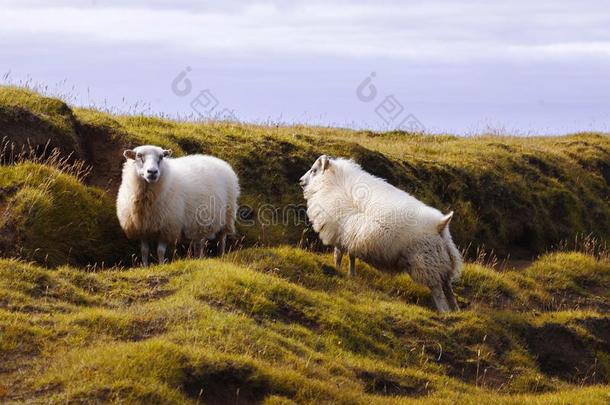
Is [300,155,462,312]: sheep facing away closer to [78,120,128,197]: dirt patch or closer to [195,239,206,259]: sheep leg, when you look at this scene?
[195,239,206,259]: sheep leg

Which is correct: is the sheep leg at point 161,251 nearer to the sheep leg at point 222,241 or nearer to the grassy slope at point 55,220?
the grassy slope at point 55,220

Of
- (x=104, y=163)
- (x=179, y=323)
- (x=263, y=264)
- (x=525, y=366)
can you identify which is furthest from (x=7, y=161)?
(x=525, y=366)

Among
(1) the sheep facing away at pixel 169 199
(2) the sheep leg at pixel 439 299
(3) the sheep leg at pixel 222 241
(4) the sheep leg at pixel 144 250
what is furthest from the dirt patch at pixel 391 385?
(3) the sheep leg at pixel 222 241

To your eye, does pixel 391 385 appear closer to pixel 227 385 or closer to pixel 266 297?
pixel 266 297

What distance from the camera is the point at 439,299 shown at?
1412 cm

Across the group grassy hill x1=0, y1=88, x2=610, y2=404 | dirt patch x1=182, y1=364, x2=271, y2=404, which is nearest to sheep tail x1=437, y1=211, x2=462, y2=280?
grassy hill x1=0, y1=88, x2=610, y2=404

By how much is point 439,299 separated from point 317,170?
3468 millimetres

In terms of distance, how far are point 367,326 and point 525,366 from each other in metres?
2.61

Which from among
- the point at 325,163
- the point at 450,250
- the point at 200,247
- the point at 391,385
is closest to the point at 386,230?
the point at 450,250

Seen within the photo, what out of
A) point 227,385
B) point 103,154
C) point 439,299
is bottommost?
point 227,385

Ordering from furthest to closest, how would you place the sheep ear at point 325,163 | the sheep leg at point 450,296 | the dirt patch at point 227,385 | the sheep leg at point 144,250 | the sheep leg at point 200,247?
the sheep ear at point 325,163 < the sheep leg at point 200,247 < the sheep leg at point 450,296 < the sheep leg at point 144,250 < the dirt patch at point 227,385

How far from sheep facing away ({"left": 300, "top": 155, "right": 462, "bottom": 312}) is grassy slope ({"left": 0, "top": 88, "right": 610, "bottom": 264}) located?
1580mm

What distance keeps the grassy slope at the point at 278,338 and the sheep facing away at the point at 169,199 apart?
1064mm

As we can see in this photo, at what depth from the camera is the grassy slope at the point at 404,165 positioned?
15.9 metres
